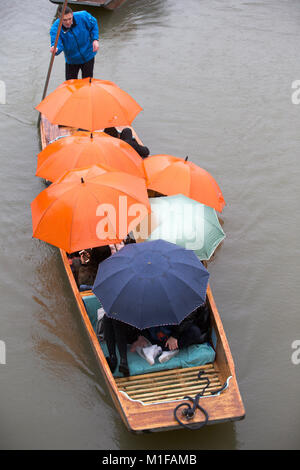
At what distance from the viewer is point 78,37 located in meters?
6.82

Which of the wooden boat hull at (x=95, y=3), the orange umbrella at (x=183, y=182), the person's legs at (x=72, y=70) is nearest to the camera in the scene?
the orange umbrella at (x=183, y=182)

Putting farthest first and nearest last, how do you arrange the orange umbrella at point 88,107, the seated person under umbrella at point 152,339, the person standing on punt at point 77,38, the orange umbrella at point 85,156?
the person standing on punt at point 77,38 < the orange umbrella at point 88,107 < the orange umbrella at point 85,156 < the seated person under umbrella at point 152,339

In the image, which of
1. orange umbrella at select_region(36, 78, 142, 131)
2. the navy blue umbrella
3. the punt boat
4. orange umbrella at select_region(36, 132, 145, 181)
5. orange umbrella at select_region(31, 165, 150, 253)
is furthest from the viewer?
orange umbrella at select_region(36, 78, 142, 131)

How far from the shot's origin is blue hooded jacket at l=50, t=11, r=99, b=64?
672 cm

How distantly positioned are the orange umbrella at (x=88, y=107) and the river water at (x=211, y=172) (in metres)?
1.46

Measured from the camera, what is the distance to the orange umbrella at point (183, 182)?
5.31m

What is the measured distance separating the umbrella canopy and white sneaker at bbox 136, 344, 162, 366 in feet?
3.55

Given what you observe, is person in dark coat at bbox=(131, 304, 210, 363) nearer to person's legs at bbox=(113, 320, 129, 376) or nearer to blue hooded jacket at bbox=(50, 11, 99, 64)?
person's legs at bbox=(113, 320, 129, 376)

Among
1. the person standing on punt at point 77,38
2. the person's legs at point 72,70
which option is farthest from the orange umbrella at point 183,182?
the person's legs at point 72,70

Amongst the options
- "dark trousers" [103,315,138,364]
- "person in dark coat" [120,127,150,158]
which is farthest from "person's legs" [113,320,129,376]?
"person in dark coat" [120,127,150,158]

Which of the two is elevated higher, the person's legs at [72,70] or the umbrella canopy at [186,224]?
the person's legs at [72,70]

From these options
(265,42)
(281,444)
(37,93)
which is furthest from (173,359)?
(265,42)

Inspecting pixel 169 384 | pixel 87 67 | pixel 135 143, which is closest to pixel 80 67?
pixel 87 67

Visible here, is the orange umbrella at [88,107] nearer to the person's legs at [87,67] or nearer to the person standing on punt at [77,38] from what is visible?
the person standing on punt at [77,38]
